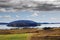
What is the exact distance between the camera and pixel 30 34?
1.82 meters

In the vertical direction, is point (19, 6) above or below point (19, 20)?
above

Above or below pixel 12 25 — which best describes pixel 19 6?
above

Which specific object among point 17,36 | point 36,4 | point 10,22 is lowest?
point 17,36

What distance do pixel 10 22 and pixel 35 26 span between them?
0.82 ft

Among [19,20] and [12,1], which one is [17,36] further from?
[12,1]

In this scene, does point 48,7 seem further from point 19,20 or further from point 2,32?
point 2,32

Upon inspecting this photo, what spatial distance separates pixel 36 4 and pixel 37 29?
25cm

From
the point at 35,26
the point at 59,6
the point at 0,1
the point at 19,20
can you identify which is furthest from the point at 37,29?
the point at 0,1

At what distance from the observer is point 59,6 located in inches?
72.4

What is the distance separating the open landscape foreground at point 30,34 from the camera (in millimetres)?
1803

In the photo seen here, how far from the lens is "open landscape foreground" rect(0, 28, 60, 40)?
180cm

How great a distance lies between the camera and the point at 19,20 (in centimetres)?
183

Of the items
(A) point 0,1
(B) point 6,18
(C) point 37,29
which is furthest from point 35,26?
(A) point 0,1

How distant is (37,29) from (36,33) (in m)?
0.04
